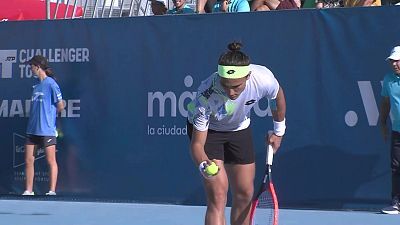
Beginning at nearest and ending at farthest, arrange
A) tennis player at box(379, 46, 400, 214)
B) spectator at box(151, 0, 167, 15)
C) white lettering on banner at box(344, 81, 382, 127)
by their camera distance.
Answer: tennis player at box(379, 46, 400, 214) < white lettering on banner at box(344, 81, 382, 127) < spectator at box(151, 0, 167, 15)

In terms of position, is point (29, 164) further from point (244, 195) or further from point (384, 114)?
point (244, 195)

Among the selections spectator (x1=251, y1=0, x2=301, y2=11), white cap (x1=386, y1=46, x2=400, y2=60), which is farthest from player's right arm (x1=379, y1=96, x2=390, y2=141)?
spectator (x1=251, y1=0, x2=301, y2=11)

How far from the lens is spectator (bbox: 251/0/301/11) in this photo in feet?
34.8

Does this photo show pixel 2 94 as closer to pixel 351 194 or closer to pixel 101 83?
pixel 101 83

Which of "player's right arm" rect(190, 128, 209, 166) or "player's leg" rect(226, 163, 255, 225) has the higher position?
"player's right arm" rect(190, 128, 209, 166)

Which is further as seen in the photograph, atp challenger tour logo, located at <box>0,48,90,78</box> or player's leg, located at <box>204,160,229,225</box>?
atp challenger tour logo, located at <box>0,48,90,78</box>

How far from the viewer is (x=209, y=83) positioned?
618 cm

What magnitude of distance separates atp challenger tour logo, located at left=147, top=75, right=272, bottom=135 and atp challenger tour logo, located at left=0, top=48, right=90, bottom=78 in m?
1.06

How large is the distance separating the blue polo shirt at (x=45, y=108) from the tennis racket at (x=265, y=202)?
14.3 feet

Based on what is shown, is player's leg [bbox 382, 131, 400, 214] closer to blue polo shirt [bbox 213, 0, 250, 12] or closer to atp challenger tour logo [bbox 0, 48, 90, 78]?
blue polo shirt [bbox 213, 0, 250, 12]

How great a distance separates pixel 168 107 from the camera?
10039 mm

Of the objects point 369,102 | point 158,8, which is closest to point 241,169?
point 369,102

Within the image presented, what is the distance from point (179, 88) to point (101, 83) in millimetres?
985

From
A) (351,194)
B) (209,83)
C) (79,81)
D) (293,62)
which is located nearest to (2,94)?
(79,81)
